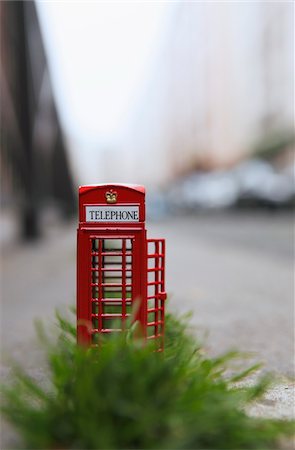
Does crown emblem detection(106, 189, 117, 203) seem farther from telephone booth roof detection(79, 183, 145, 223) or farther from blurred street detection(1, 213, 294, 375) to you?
blurred street detection(1, 213, 294, 375)

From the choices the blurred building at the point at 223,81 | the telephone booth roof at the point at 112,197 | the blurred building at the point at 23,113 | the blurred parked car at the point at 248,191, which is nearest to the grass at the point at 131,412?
the telephone booth roof at the point at 112,197

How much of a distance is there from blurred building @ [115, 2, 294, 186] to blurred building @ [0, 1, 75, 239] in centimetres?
2860

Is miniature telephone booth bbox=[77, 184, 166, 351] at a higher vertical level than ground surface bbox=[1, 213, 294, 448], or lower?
higher

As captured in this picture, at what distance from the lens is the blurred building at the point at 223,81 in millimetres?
50031

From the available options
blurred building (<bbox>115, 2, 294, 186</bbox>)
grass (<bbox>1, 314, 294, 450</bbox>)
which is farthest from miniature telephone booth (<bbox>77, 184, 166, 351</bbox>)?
blurred building (<bbox>115, 2, 294, 186</bbox>)

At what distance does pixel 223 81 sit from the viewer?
69.8 metres

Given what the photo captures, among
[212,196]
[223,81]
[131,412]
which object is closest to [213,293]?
[131,412]

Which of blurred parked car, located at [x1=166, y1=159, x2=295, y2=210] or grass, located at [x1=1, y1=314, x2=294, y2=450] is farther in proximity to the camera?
blurred parked car, located at [x1=166, y1=159, x2=295, y2=210]

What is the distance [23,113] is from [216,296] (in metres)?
12.0

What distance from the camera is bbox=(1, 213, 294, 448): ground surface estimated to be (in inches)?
221

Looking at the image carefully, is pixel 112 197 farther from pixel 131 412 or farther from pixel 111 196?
pixel 131 412

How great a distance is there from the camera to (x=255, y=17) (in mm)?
53906

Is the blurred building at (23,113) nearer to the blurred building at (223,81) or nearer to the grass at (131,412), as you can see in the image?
the grass at (131,412)

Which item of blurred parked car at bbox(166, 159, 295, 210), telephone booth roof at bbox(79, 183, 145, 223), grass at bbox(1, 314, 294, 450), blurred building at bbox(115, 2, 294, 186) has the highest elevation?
blurred building at bbox(115, 2, 294, 186)
